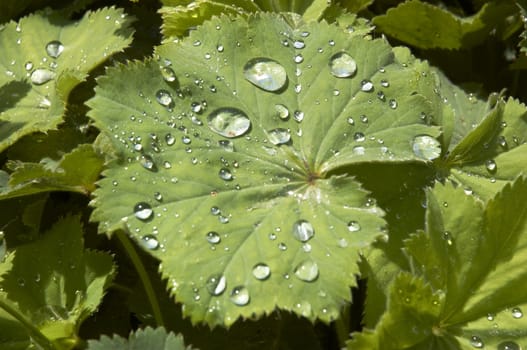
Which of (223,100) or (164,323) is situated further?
(164,323)

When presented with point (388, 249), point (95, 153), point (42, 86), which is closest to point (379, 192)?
point (388, 249)

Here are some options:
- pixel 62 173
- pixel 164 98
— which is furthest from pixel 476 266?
pixel 62 173

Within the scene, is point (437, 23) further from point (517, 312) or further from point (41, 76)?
point (41, 76)

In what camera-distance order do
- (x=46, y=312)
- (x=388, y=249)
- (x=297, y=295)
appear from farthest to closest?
1. (x=46, y=312)
2. (x=388, y=249)
3. (x=297, y=295)

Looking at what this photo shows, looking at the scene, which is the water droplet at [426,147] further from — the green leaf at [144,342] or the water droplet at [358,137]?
the green leaf at [144,342]

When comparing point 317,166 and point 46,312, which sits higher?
point 317,166

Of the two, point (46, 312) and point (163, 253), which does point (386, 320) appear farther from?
point (46, 312)

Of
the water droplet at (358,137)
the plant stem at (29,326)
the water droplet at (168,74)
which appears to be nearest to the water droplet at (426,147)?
the water droplet at (358,137)
